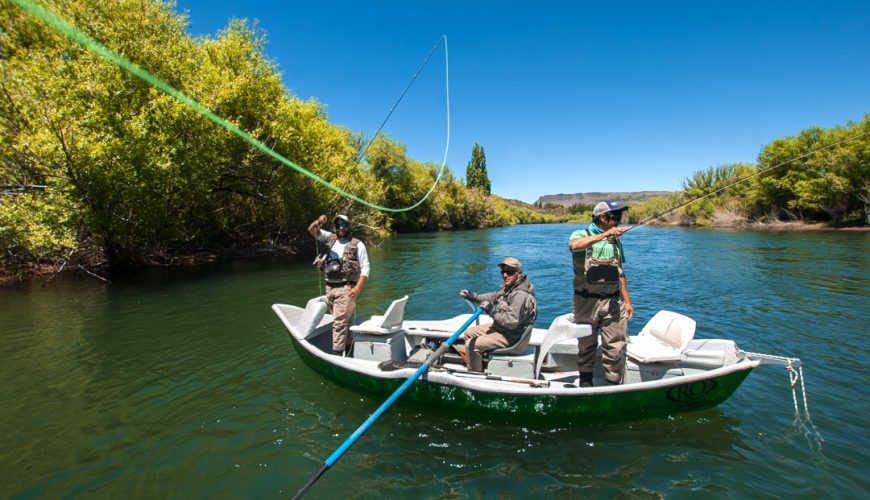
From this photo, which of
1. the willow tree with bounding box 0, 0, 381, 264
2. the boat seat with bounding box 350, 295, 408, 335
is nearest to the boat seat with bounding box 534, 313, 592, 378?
the boat seat with bounding box 350, 295, 408, 335

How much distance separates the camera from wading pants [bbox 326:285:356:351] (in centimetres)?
664

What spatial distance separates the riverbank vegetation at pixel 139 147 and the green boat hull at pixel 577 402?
969cm

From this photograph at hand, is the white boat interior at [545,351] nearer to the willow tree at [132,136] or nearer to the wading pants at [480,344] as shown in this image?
the wading pants at [480,344]

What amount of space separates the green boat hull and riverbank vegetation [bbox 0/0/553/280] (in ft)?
31.8

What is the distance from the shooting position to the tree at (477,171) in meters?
104

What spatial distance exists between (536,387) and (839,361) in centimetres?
633

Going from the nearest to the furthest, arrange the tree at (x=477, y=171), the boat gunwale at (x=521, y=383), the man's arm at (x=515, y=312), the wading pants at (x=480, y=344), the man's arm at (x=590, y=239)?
the man's arm at (x=590, y=239), the boat gunwale at (x=521, y=383), the man's arm at (x=515, y=312), the wading pants at (x=480, y=344), the tree at (x=477, y=171)

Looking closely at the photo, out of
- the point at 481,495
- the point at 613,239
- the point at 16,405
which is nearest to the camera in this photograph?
the point at 481,495

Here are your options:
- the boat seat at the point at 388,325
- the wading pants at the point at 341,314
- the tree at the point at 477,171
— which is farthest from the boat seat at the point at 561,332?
the tree at the point at 477,171

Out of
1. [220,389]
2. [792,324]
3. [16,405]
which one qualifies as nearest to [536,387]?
[220,389]

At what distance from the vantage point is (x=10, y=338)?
30.2 feet

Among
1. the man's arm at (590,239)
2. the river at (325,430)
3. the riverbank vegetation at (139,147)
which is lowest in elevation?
the river at (325,430)

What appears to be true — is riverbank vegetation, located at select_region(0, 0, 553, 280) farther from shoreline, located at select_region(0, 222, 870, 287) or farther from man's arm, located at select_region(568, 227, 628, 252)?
man's arm, located at select_region(568, 227, 628, 252)

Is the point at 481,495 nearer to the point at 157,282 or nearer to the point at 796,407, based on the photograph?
the point at 796,407
